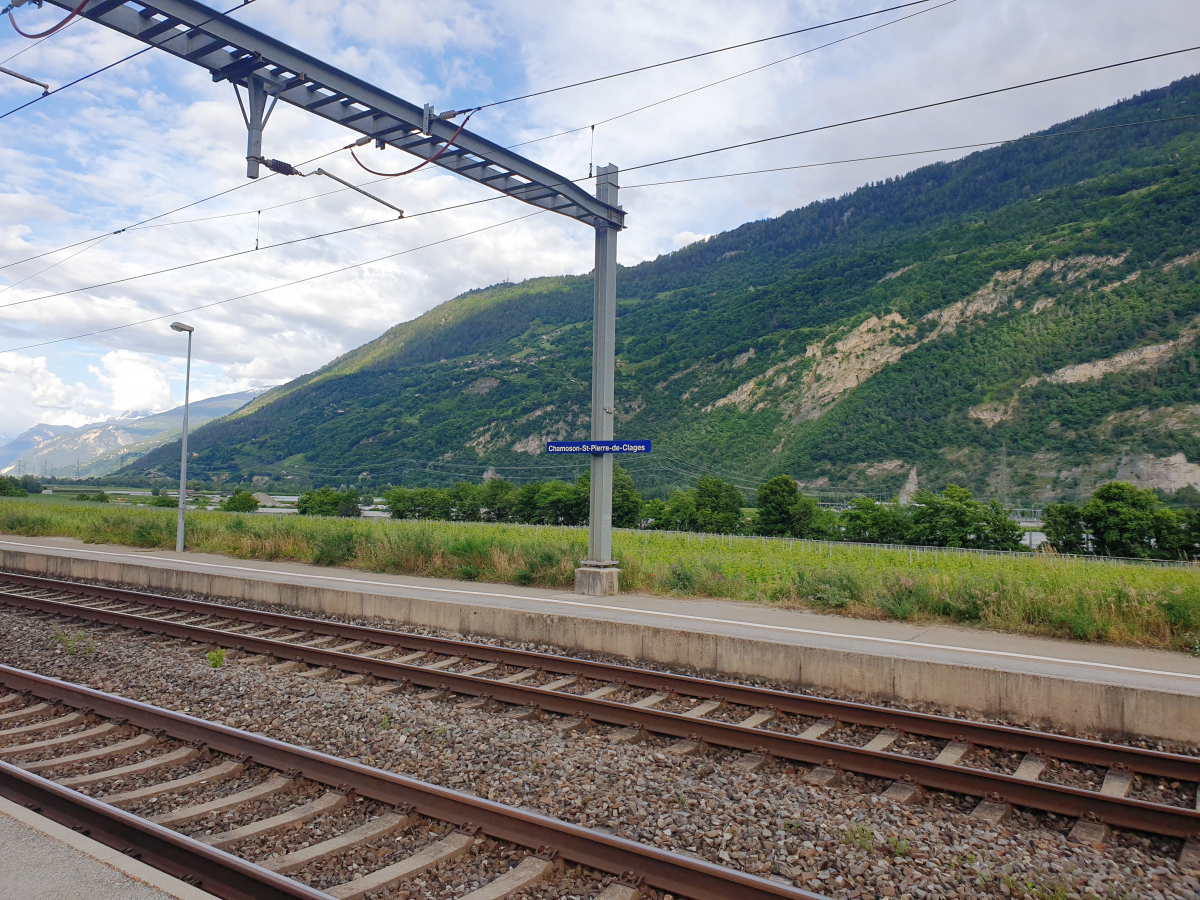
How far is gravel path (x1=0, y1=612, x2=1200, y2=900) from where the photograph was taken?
168 inches

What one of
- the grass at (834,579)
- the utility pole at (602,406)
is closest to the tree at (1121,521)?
the grass at (834,579)

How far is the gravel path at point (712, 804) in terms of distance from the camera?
4.27 m

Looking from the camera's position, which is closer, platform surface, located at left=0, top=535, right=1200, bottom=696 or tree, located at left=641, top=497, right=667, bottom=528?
platform surface, located at left=0, top=535, right=1200, bottom=696

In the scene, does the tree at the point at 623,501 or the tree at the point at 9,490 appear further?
the tree at the point at 9,490

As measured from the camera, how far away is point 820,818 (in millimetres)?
4988

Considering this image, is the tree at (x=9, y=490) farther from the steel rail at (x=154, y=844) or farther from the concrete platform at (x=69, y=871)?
the concrete platform at (x=69, y=871)

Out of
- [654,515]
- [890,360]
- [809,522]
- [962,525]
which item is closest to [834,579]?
[962,525]

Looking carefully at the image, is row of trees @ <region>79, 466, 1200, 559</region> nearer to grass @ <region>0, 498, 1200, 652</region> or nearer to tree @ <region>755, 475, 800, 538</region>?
tree @ <region>755, 475, 800, 538</region>

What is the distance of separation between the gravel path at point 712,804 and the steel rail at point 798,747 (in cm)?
11

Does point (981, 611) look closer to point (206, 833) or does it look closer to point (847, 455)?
point (206, 833)

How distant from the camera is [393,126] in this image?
10.8 metres

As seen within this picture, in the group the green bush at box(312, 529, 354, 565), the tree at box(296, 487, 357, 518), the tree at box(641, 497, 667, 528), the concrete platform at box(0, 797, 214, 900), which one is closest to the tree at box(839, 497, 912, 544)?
the tree at box(641, 497, 667, 528)

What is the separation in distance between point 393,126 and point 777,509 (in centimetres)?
4068

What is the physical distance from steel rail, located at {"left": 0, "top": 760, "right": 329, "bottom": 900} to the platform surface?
6.44 m
